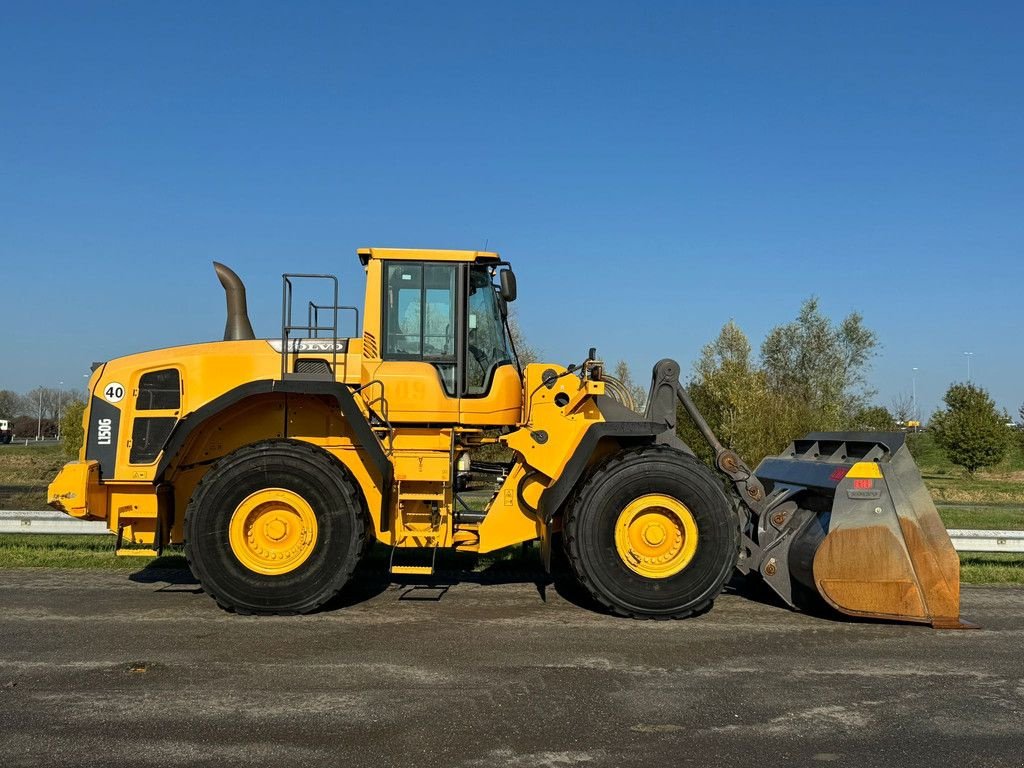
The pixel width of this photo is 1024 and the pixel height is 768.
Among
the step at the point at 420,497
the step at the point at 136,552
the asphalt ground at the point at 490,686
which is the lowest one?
the asphalt ground at the point at 490,686

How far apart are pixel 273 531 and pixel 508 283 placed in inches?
111

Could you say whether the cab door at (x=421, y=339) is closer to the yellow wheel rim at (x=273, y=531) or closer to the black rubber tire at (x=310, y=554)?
the black rubber tire at (x=310, y=554)

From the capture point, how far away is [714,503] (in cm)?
668

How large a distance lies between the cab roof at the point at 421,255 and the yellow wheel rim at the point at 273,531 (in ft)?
6.96

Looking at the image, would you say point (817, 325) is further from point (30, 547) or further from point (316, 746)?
point (316, 746)

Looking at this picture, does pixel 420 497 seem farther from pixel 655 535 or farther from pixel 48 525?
pixel 48 525

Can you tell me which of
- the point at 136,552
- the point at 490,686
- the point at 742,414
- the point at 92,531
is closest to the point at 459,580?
the point at 136,552

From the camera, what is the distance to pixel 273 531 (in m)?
6.75

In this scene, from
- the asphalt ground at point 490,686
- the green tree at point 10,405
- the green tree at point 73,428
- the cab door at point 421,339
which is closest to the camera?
the asphalt ground at point 490,686

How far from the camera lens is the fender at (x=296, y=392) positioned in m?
6.72

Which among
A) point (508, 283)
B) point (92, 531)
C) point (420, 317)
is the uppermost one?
point (508, 283)

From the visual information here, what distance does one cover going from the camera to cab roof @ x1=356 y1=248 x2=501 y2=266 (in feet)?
23.9

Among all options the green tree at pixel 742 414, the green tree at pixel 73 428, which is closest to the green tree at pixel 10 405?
the green tree at pixel 73 428

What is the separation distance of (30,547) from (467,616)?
6011mm
